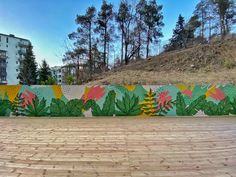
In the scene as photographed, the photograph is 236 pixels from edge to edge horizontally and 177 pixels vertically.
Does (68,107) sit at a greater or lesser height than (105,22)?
lesser

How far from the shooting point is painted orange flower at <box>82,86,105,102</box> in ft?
33.8

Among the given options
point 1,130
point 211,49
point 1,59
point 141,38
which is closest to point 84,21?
point 141,38

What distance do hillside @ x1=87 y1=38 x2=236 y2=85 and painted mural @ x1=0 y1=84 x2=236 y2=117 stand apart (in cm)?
857

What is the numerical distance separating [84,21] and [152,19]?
362 inches

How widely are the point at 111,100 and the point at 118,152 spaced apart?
555 centimetres

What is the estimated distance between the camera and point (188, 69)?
23.5 meters

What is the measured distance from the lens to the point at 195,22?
36656mm

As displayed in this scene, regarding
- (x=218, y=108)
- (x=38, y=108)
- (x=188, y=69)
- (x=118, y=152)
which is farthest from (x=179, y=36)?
(x=118, y=152)

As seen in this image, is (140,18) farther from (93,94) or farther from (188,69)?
(93,94)

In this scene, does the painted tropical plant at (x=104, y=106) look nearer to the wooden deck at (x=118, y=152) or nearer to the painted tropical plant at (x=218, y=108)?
the wooden deck at (x=118, y=152)

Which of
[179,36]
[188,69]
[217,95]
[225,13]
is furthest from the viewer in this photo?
[179,36]

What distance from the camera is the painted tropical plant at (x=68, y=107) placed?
406 inches

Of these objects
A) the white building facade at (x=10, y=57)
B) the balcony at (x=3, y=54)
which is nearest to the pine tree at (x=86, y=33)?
the white building facade at (x=10, y=57)

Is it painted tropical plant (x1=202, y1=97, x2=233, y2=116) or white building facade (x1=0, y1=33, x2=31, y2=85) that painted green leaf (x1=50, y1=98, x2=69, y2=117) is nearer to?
painted tropical plant (x1=202, y1=97, x2=233, y2=116)
